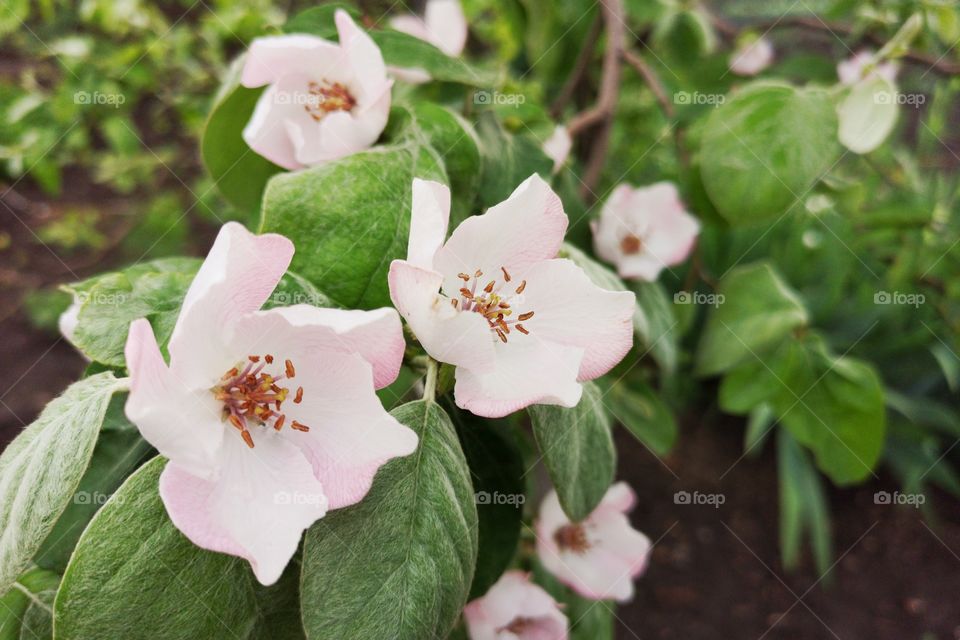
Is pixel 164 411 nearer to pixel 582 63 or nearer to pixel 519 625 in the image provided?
pixel 519 625

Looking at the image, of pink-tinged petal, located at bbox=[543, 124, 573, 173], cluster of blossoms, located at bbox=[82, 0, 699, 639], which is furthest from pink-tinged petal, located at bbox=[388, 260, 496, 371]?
pink-tinged petal, located at bbox=[543, 124, 573, 173]

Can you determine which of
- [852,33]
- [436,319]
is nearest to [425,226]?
[436,319]

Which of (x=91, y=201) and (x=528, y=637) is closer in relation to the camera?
(x=528, y=637)

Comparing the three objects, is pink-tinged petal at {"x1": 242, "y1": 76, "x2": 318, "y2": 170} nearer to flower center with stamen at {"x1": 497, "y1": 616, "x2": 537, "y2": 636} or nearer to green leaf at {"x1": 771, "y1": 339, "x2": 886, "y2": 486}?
flower center with stamen at {"x1": 497, "y1": 616, "x2": 537, "y2": 636}

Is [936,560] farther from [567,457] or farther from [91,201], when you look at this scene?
[91,201]

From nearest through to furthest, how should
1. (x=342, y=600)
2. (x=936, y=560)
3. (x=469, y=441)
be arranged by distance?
(x=342, y=600) → (x=469, y=441) → (x=936, y=560)

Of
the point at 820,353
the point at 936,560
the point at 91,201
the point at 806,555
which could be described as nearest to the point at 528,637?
the point at 820,353

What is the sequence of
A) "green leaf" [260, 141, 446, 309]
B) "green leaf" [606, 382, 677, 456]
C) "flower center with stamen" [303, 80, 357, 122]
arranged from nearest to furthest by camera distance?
1. "green leaf" [260, 141, 446, 309]
2. "flower center with stamen" [303, 80, 357, 122]
3. "green leaf" [606, 382, 677, 456]
